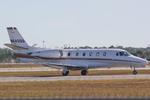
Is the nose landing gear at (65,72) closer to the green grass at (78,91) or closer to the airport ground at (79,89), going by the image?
the airport ground at (79,89)

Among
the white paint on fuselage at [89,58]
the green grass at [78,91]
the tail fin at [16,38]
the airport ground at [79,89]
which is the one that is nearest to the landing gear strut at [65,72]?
the white paint on fuselage at [89,58]

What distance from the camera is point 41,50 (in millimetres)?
61375

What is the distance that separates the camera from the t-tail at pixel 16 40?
62.9 meters

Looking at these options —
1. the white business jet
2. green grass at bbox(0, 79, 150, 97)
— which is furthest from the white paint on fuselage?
green grass at bbox(0, 79, 150, 97)

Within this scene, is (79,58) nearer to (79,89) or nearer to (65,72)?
(65,72)

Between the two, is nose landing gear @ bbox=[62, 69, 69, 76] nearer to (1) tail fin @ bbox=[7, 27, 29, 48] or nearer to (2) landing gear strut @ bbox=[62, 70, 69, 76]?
(2) landing gear strut @ bbox=[62, 70, 69, 76]

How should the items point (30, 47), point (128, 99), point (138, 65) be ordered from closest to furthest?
point (128, 99), point (138, 65), point (30, 47)

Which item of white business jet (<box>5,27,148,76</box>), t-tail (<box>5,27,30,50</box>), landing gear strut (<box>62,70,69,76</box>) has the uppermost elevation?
t-tail (<box>5,27,30,50</box>)

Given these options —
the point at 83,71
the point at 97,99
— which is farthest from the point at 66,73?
the point at 97,99

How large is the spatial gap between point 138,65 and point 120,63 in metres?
2.00

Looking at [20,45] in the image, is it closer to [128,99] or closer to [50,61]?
[50,61]

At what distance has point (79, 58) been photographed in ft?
196

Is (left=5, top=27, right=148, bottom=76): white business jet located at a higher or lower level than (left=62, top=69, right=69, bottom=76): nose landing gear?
higher

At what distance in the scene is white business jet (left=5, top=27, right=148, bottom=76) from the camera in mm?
58188
